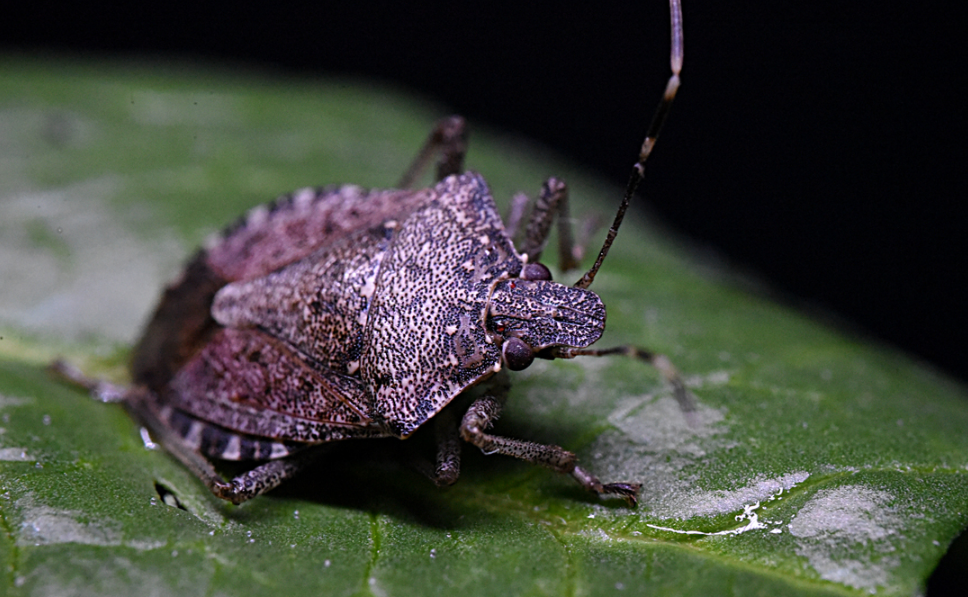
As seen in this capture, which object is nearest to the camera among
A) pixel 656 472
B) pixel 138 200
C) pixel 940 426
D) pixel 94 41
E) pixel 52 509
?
pixel 52 509

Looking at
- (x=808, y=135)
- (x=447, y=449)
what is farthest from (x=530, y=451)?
(x=808, y=135)

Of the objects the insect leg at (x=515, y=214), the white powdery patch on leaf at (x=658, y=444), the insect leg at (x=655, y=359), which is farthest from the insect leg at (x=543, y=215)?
the white powdery patch on leaf at (x=658, y=444)

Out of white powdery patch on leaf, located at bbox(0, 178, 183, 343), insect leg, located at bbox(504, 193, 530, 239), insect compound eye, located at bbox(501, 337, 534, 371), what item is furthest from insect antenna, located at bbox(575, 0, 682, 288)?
white powdery patch on leaf, located at bbox(0, 178, 183, 343)

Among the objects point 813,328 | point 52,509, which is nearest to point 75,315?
point 52,509

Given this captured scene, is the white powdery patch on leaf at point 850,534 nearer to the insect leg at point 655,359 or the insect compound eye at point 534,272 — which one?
the insect leg at point 655,359

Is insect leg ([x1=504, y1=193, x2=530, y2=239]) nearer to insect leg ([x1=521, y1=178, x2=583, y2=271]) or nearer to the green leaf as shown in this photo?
insect leg ([x1=521, y1=178, x2=583, y2=271])

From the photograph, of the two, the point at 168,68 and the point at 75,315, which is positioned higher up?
the point at 168,68

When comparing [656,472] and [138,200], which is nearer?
[656,472]

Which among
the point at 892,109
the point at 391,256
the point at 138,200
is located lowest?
the point at 138,200

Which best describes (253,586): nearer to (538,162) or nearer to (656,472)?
(656,472)
